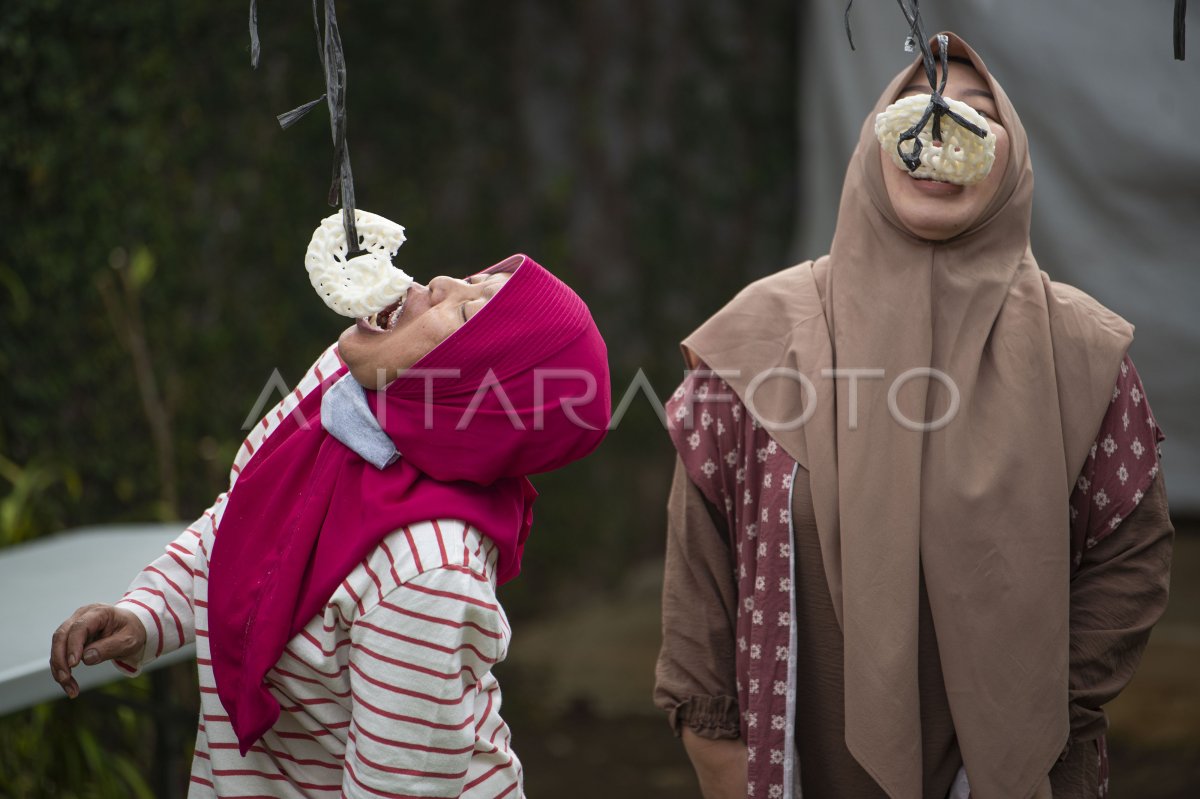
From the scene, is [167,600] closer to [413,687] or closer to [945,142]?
[413,687]

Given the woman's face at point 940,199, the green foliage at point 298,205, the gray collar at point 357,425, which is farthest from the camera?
the green foliage at point 298,205

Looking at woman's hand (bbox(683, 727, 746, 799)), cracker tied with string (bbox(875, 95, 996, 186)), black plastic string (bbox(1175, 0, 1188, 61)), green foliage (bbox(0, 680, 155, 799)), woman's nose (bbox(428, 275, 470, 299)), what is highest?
black plastic string (bbox(1175, 0, 1188, 61))

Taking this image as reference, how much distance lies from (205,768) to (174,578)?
24 centimetres

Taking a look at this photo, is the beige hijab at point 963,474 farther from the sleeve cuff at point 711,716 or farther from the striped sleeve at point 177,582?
the striped sleeve at point 177,582

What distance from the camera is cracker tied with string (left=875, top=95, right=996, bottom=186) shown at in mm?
1564

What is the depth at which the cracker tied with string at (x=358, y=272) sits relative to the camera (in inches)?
54.1

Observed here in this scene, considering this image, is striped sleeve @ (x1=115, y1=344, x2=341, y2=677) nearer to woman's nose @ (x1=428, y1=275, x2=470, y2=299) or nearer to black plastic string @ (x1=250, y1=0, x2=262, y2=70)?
woman's nose @ (x1=428, y1=275, x2=470, y2=299)

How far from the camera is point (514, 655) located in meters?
4.31

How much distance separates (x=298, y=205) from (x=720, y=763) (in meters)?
2.52

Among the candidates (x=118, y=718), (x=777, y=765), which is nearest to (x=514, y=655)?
(x=118, y=718)

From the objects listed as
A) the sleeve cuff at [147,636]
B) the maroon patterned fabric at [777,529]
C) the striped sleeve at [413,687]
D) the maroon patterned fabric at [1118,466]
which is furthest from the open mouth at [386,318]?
the maroon patterned fabric at [1118,466]

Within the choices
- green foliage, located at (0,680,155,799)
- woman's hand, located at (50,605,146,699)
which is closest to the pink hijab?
woman's hand, located at (50,605,146,699)

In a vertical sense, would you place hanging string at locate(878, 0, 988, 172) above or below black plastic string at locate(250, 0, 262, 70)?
below

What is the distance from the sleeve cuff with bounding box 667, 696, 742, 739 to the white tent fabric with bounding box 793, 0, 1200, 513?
5.43 ft
